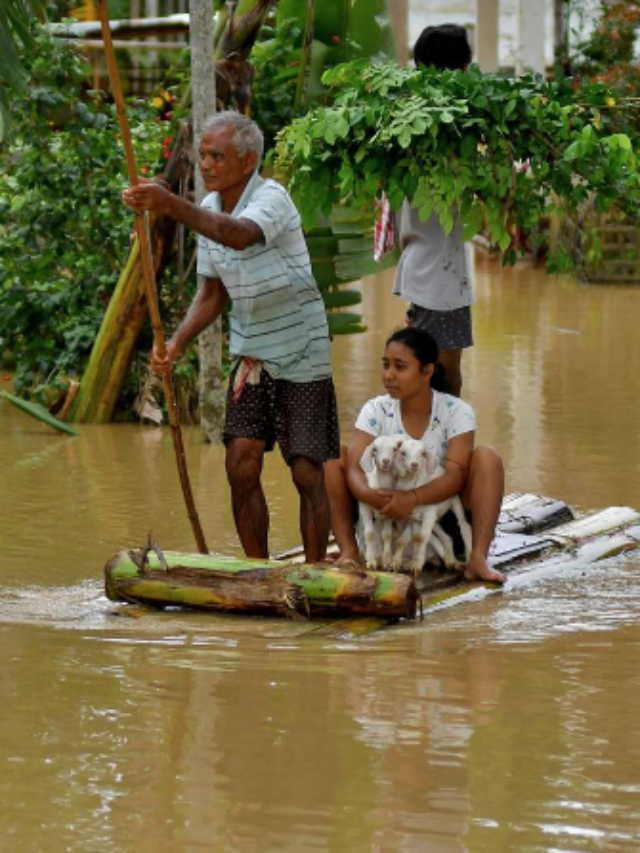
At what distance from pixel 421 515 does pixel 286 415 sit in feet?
2.15

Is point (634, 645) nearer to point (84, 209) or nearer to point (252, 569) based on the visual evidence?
point (252, 569)

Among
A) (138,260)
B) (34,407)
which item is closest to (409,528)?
(34,407)

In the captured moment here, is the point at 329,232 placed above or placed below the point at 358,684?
above

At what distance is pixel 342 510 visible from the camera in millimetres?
7262

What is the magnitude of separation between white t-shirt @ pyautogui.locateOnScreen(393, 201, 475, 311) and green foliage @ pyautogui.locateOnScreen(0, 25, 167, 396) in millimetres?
4082

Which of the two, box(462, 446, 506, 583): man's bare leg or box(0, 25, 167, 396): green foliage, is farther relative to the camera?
box(0, 25, 167, 396): green foliage

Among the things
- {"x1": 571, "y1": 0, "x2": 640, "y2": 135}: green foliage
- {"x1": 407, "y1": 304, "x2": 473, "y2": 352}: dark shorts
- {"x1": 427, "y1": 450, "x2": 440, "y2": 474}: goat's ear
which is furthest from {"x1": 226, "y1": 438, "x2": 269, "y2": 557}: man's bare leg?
{"x1": 571, "y1": 0, "x2": 640, "y2": 135}: green foliage

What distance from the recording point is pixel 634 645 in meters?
6.39

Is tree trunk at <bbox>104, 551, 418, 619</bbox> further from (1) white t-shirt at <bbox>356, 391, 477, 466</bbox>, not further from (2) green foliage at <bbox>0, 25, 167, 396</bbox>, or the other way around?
(2) green foliage at <bbox>0, 25, 167, 396</bbox>

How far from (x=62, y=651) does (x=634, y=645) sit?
1918mm

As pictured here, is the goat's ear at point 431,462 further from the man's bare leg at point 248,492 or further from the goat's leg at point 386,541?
the man's bare leg at point 248,492

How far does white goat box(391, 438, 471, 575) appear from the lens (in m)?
7.11

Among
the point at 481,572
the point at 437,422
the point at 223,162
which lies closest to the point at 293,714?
the point at 481,572

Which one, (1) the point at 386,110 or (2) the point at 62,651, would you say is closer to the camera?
(2) the point at 62,651
